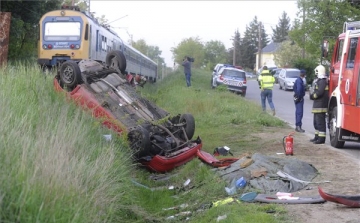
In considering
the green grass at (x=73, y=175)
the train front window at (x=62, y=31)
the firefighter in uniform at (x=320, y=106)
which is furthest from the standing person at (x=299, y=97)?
the train front window at (x=62, y=31)

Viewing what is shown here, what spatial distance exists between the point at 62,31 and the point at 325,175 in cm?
1592

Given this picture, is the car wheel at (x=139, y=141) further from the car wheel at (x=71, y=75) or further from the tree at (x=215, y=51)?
the tree at (x=215, y=51)

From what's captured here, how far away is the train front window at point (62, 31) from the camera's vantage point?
77.5ft

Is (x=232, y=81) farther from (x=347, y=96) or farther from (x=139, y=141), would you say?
(x=139, y=141)

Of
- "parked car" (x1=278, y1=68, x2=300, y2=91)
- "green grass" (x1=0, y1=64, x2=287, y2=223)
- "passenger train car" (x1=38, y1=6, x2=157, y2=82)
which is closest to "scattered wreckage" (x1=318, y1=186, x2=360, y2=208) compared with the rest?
"green grass" (x1=0, y1=64, x2=287, y2=223)

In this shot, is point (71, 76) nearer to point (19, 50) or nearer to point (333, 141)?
point (333, 141)

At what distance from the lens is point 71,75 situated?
41.1 feet

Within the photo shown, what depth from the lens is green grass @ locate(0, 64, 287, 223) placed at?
539 centimetres

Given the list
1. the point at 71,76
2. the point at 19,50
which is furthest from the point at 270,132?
the point at 19,50

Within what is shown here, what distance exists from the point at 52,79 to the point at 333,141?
6330mm

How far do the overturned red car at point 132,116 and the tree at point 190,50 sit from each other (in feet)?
245

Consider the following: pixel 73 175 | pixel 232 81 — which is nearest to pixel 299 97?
pixel 73 175

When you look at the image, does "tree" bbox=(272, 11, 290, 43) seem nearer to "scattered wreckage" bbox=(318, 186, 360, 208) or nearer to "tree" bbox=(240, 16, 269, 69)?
"tree" bbox=(240, 16, 269, 69)

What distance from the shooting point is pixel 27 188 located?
17.2 ft
